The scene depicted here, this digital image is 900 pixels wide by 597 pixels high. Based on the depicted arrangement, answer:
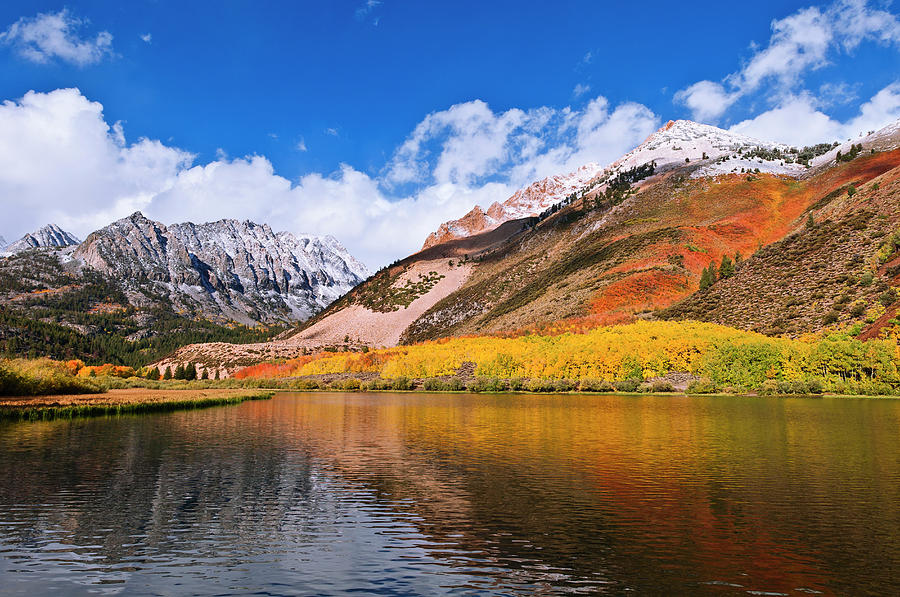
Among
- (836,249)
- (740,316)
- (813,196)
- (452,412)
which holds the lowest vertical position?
(452,412)

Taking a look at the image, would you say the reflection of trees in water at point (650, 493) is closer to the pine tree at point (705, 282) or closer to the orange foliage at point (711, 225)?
the pine tree at point (705, 282)

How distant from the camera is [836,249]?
→ 101 metres

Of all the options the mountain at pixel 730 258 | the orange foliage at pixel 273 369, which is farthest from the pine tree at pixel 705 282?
the orange foliage at pixel 273 369

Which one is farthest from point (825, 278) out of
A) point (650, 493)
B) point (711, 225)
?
point (650, 493)

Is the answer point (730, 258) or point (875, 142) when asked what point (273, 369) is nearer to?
point (730, 258)

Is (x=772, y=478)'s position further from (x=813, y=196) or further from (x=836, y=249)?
(x=813, y=196)

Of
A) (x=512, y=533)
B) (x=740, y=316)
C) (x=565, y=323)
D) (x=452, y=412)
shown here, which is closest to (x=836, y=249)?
(x=740, y=316)

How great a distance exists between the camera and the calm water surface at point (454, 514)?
13.3 metres

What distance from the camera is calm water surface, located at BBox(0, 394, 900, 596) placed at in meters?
13.3

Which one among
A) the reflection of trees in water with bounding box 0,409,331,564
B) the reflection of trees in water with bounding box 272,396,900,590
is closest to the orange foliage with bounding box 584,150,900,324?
the reflection of trees in water with bounding box 272,396,900,590

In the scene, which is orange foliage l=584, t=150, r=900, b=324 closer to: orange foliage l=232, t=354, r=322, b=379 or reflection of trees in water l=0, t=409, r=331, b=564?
orange foliage l=232, t=354, r=322, b=379

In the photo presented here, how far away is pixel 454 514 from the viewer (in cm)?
1916

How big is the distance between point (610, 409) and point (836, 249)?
68.3 m

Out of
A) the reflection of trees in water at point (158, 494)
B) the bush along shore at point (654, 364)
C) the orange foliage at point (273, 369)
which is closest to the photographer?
the reflection of trees in water at point (158, 494)
